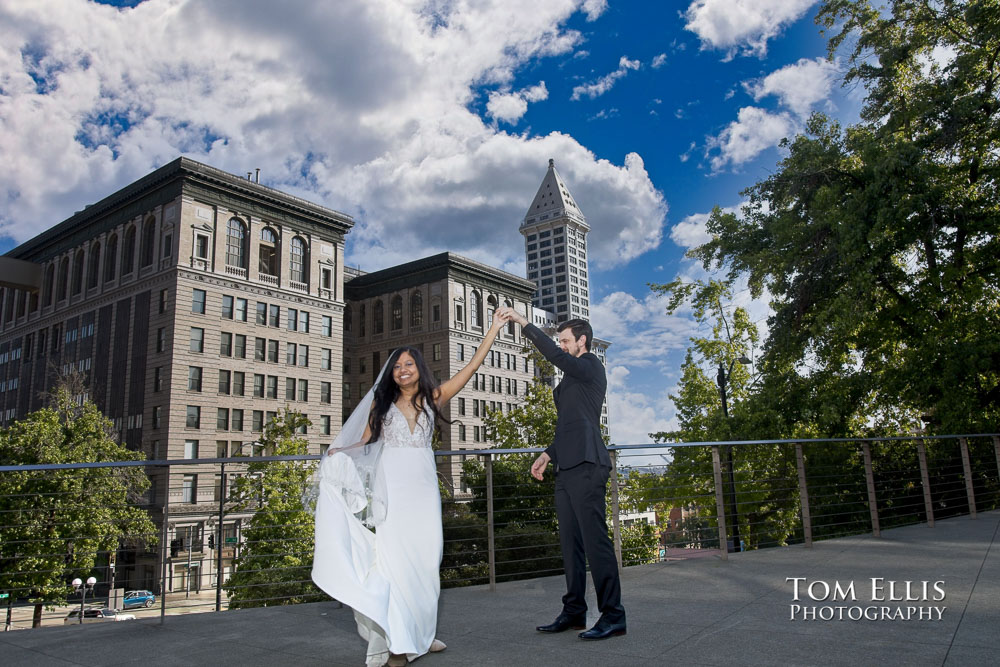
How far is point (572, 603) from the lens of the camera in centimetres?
473

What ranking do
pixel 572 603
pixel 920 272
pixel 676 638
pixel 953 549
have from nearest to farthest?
pixel 676 638 < pixel 572 603 < pixel 953 549 < pixel 920 272

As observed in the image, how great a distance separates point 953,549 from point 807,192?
13.0 meters

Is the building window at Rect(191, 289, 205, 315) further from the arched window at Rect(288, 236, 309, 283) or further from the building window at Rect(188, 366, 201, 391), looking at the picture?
the arched window at Rect(288, 236, 309, 283)

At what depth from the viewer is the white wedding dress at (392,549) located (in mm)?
4012

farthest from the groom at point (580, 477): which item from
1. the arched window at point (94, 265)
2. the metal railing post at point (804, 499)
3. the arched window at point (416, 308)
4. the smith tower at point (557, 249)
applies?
the smith tower at point (557, 249)

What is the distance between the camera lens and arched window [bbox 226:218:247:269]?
54.0 m

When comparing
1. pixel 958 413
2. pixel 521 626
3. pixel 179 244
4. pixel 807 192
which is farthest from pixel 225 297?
pixel 521 626

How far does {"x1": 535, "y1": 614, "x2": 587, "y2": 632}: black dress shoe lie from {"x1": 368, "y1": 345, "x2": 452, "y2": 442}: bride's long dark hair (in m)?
1.62

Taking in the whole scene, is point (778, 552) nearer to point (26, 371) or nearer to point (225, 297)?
point (225, 297)

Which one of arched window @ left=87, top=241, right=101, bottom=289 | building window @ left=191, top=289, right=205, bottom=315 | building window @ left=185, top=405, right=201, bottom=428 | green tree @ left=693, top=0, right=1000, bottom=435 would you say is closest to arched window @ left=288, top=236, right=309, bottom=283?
Answer: building window @ left=191, top=289, right=205, bottom=315

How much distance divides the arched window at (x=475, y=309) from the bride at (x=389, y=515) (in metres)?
70.7

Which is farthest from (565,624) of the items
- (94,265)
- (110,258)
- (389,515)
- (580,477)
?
(94,265)

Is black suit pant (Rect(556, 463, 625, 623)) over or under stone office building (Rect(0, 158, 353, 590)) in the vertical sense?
under

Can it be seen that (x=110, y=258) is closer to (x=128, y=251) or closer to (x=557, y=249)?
(x=128, y=251)
